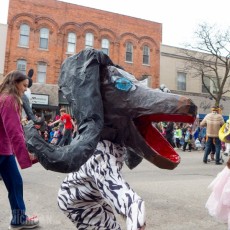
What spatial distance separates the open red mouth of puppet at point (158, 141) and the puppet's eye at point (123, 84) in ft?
0.70

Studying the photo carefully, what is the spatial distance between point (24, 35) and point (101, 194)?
957 inches

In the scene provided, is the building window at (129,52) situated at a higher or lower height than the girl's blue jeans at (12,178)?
higher

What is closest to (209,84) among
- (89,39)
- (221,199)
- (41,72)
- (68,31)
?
(89,39)

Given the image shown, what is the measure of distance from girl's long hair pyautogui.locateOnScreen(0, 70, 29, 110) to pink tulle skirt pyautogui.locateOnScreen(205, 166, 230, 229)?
229 cm

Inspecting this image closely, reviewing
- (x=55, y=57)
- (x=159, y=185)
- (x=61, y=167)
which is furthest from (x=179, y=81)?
(x=61, y=167)

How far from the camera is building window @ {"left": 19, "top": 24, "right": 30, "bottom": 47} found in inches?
961

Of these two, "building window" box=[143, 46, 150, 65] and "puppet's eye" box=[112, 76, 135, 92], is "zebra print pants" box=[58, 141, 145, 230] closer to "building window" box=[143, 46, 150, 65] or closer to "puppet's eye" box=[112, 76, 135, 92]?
"puppet's eye" box=[112, 76, 135, 92]

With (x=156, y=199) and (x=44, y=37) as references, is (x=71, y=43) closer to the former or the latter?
(x=44, y=37)

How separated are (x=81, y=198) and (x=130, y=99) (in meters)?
0.73

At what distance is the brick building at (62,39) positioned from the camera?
24141 mm

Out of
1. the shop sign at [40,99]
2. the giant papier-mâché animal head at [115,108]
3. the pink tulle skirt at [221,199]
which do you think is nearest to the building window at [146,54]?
the shop sign at [40,99]

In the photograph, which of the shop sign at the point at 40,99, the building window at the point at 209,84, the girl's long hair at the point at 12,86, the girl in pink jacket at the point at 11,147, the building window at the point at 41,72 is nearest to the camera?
the girl in pink jacket at the point at 11,147

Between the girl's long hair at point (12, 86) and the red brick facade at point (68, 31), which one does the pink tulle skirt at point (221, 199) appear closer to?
the girl's long hair at point (12, 86)

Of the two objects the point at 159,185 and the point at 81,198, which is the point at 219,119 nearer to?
the point at 159,185
